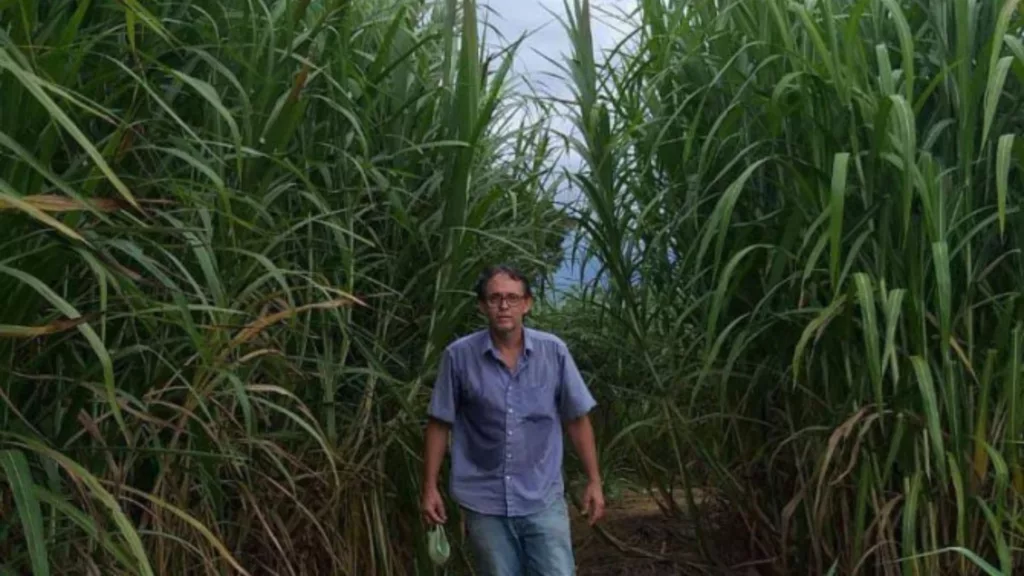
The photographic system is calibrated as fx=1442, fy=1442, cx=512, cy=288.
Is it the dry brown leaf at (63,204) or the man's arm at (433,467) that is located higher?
the dry brown leaf at (63,204)

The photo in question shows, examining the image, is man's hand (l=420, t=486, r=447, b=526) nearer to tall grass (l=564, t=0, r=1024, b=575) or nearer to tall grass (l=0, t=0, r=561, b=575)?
tall grass (l=0, t=0, r=561, b=575)

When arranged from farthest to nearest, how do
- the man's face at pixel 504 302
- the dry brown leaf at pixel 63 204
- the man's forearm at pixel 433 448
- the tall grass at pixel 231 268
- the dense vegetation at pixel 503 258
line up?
the man's forearm at pixel 433 448, the man's face at pixel 504 302, the dense vegetation at pixel 503 258, the tall grass at pixel 231 268, the dry brown leaf at pixel 63 204

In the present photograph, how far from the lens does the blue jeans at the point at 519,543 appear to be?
3.58 m

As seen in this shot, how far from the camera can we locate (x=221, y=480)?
3311mm

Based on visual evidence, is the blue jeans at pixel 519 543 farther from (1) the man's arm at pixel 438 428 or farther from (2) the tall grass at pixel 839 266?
(2) the tall grass at pixel 839 266

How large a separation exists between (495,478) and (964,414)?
1.22 m

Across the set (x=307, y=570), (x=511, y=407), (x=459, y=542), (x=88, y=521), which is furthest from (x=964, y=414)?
(x=88, y=521)

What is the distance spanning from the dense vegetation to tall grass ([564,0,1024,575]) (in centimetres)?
1

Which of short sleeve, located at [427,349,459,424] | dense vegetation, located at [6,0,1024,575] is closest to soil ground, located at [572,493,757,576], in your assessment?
dense vegetation, located at [6,0,1024,575]

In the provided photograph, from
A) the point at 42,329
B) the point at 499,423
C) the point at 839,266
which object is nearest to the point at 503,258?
the point at 499,423

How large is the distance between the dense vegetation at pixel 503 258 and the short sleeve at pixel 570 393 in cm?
36

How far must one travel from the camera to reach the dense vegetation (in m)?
2.99

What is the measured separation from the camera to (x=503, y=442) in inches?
142

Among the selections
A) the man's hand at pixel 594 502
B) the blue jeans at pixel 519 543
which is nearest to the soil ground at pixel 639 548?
the man's hand at pixel 594 502
